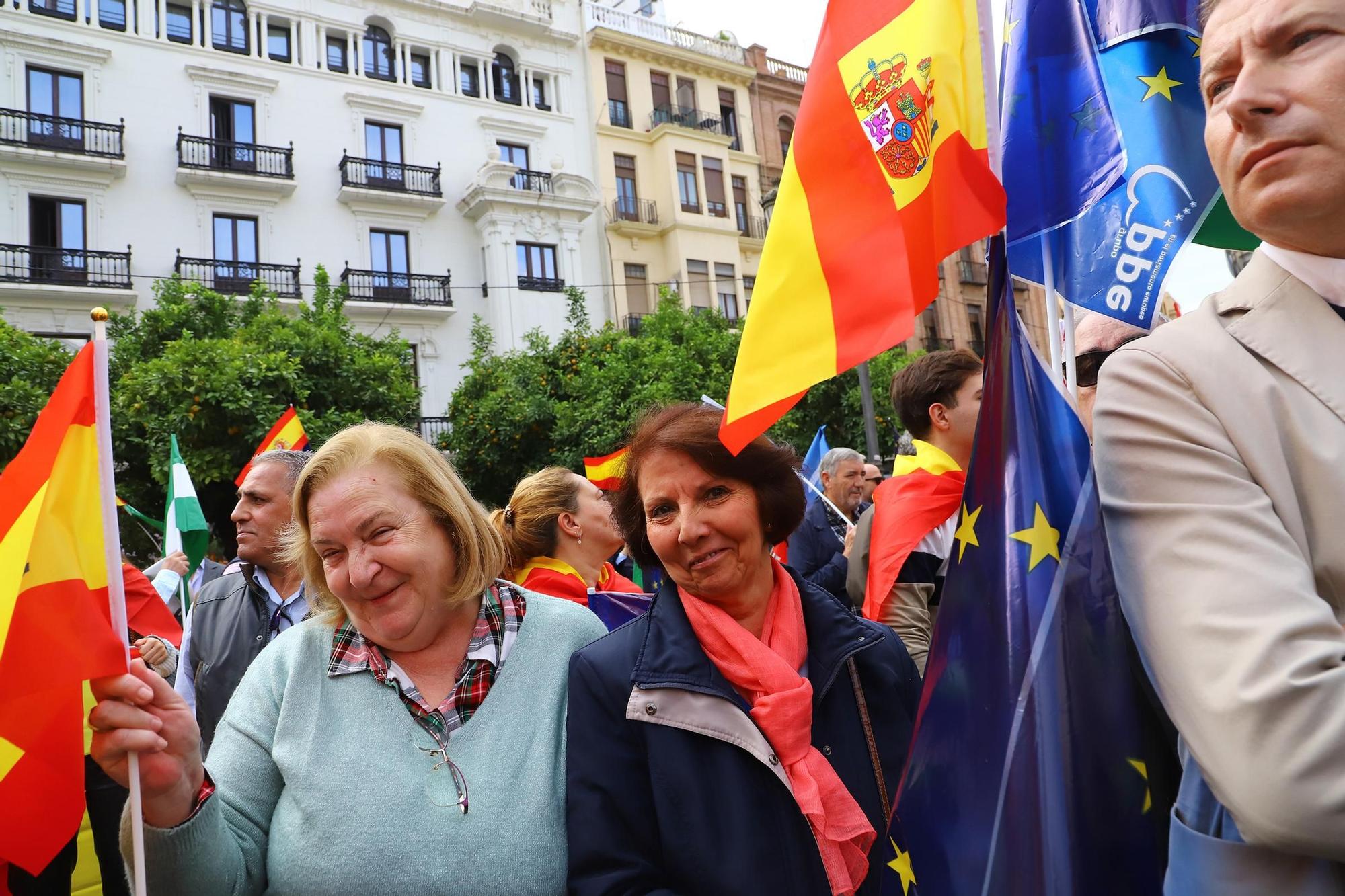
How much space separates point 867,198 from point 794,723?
1136 mm

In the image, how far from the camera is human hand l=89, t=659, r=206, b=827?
184cm

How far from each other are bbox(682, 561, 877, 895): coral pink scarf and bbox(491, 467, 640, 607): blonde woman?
2016 millimetres

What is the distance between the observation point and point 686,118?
1114 inches

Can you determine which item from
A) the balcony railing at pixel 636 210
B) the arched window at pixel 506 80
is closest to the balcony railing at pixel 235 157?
the arched window at pixel 506 80

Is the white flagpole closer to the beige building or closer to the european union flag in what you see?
the european union flag

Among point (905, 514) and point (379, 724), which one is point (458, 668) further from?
point (905, 514)

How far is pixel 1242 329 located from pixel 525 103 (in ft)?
88.8

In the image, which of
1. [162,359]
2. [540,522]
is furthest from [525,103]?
[540,522]

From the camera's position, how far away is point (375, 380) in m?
17.8

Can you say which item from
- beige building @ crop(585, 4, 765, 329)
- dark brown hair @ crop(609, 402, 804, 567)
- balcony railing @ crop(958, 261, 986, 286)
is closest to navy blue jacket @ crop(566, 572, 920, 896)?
dark brown hair @ crop(609, 402, 804, 567)

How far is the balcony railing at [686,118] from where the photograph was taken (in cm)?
2808

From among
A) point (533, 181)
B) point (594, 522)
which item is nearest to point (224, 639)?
point (594, 522)

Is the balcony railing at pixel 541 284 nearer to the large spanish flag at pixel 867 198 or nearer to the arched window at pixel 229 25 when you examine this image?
the arched window at pixel 229 25

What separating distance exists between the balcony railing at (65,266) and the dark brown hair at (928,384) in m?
20.7
